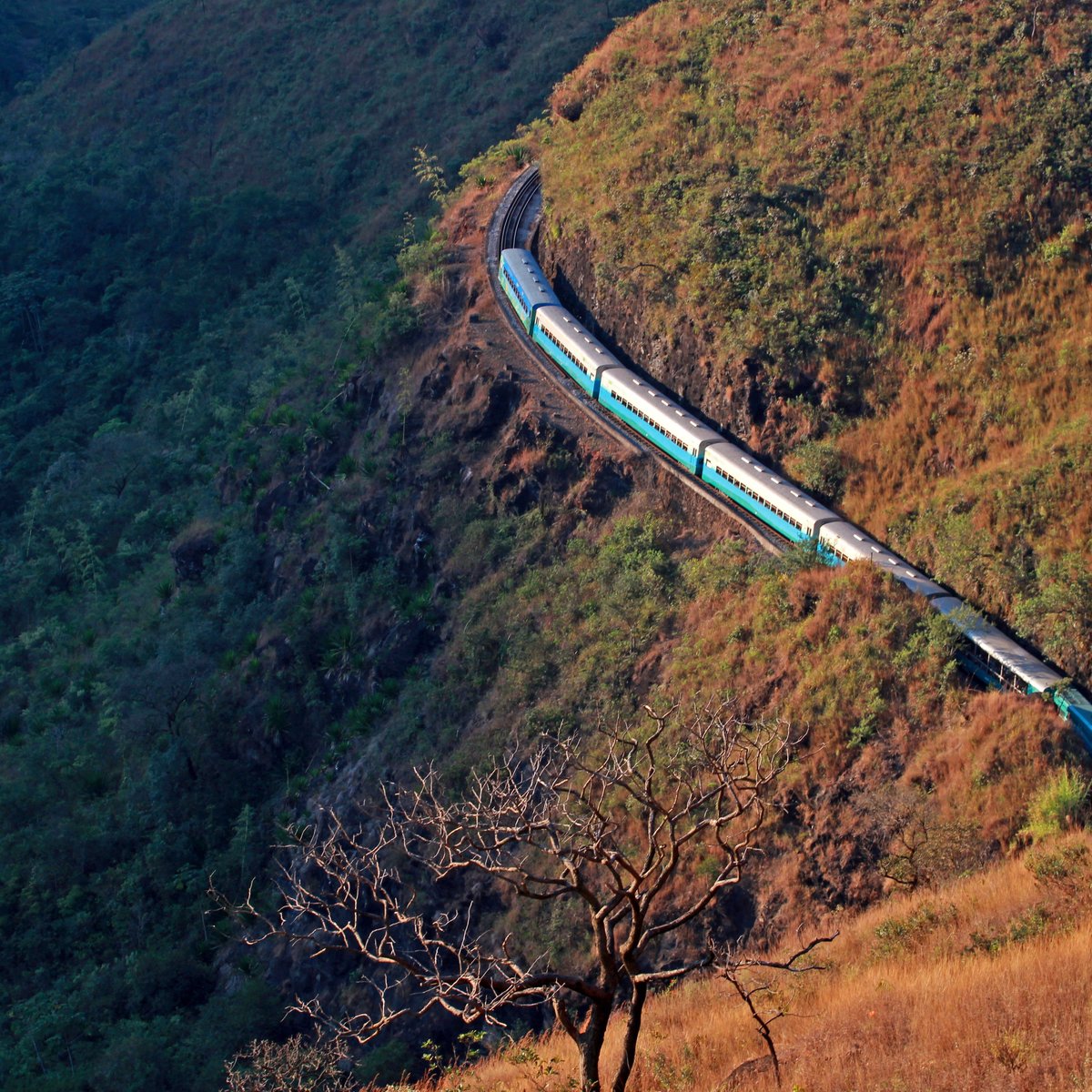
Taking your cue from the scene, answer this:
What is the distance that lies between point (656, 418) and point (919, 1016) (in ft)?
80.9

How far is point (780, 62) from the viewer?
48.2m

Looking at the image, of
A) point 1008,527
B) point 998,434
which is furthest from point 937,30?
point 1008,527

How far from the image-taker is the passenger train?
28.0 metres

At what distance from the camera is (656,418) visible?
1484 inches

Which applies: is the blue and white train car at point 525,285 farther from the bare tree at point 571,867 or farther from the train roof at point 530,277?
the bare tree at point 571,867

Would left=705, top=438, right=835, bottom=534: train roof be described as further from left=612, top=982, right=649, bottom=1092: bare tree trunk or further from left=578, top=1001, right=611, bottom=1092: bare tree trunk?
left=578, top=1001, right=611, bottom=1092: bare tree trunk

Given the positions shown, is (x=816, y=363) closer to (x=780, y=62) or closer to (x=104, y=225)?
(x=780, y=62)

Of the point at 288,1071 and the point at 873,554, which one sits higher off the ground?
the point at 288,1071

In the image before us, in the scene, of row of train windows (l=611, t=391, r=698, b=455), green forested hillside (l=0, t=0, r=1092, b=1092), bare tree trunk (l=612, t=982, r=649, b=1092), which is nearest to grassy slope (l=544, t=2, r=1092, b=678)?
green forested hillside (l=0, t=0, r=1092, b=1092)

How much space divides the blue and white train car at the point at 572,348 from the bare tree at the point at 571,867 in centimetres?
1359

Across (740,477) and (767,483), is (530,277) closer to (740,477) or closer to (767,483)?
(740,477)

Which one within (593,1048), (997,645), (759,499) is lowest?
(997,645)

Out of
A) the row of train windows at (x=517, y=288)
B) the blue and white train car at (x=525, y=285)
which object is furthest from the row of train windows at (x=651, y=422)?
the row of train windows at (x=517, y=288)

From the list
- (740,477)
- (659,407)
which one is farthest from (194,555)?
(740,477)
